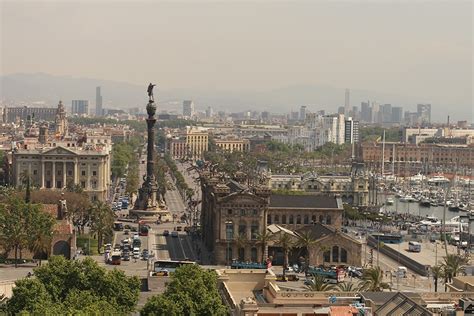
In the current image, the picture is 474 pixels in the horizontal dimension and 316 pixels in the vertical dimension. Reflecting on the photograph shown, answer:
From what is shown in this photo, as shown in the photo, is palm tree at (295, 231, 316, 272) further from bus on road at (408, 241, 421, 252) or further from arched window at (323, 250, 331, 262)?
bus on road at (408, 241, 421, 252)

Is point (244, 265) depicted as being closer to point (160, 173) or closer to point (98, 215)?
point (98, 215)

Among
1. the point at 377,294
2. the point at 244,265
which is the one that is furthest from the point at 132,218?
the point at 377,294

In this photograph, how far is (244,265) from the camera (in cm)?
6166

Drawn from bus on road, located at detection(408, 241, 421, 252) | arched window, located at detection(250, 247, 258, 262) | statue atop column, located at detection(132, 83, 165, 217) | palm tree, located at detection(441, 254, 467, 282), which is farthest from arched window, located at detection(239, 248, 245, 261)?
statue atop column, located at detection(132, 83, 165, 217)

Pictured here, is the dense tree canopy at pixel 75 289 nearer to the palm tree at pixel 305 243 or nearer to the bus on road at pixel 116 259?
the bus on road at pixel 116 259

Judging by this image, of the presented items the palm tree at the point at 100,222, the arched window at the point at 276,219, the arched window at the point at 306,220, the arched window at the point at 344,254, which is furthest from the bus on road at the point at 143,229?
the arched window at the point at 344,254

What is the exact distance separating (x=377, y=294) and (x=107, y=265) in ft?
102

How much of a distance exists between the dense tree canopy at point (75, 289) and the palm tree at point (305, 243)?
22.1m

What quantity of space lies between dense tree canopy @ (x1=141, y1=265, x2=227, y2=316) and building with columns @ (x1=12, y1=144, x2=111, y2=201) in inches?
2492

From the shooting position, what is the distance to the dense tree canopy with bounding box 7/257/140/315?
37656 millimetres

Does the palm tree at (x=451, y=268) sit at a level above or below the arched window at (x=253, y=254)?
above

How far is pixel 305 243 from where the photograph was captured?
6300 cm

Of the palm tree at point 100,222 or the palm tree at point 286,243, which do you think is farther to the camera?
the palm tree at point 100,222

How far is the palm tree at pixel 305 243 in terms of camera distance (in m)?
62.9
